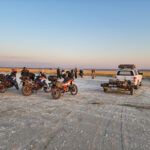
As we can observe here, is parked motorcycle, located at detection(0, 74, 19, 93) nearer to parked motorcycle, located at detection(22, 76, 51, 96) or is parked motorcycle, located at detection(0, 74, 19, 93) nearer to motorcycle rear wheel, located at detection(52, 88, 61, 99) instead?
parked motorcycle, located at detection(22, 76, 51, 96)

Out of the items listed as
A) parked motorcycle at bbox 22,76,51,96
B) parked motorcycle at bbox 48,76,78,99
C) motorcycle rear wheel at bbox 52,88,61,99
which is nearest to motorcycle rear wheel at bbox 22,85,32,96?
parked motorcycle at bbox 22,76,51,96

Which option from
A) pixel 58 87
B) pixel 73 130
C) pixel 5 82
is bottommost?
pixel 73 130

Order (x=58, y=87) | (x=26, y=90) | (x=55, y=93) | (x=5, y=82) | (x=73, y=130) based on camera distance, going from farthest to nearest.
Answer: (x=5, y=82) → (x=26, y=90) → (x=58, y=87) → (x=55, y=93) → (x=73, y=130)

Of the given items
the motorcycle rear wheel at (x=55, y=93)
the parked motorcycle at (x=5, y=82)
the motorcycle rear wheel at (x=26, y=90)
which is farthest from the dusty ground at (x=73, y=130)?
the parked motorcycle at (x=5, y=82)

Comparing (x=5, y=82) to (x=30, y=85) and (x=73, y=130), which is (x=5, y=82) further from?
(x=73, y=130)

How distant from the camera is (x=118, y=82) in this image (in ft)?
29.5

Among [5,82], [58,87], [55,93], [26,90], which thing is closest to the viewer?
[55,93]

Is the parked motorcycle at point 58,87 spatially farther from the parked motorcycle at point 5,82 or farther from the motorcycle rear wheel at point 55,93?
the parked motorcycle at point 5,82

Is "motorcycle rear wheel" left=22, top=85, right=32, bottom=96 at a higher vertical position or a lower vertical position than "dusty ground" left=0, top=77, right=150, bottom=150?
higher

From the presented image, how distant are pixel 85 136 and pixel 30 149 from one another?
1.27 metres

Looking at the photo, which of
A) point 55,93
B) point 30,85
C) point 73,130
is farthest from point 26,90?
point 73,130

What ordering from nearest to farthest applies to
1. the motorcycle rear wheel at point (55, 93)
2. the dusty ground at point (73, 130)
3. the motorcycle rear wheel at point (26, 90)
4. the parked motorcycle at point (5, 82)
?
the dusty ground at point (73, 130) < the motorcycle rear wheel at point (55, 93) < the motorcycle rear wheel at point (26, 90) < the parked motorcycle at point (5, 82)

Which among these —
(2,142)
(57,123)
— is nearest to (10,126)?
(2,142)

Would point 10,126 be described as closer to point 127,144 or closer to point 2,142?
point 2,142
